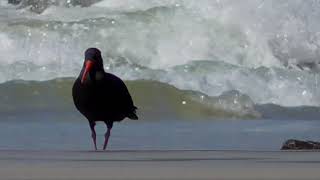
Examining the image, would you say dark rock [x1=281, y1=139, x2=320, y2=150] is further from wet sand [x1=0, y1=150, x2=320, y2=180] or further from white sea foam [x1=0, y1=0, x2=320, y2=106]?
white sea foam [x1=0, y1=0, x2=320, y2=106]

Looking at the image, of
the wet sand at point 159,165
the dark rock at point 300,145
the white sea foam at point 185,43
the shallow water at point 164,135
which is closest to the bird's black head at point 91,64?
the shallow water at point 164,135

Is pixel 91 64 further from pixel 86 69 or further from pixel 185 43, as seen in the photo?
pixel 185 43

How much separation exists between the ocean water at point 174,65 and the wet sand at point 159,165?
4.83 feet

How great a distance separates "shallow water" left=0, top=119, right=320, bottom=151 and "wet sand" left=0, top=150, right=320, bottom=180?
0.77 meters

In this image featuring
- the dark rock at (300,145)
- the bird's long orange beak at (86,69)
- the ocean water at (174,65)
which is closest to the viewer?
the dark rock at (300,145)

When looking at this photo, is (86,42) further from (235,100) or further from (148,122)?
(148,122)

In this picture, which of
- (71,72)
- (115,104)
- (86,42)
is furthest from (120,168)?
(86,42)

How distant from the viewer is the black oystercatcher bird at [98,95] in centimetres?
684

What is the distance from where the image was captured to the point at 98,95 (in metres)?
6.93

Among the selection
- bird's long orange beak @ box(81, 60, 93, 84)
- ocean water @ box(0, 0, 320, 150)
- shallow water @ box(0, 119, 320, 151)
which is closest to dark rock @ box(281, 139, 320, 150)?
shallow water @ box(0, 119, 320, 151)

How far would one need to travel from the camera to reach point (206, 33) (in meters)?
13.2

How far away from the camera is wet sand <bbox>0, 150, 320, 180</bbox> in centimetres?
444

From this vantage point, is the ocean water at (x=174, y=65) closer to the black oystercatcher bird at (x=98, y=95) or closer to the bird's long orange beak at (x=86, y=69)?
the black oystercatcher bird at (x=98, y=95)

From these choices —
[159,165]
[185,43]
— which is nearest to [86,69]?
[159,165]
